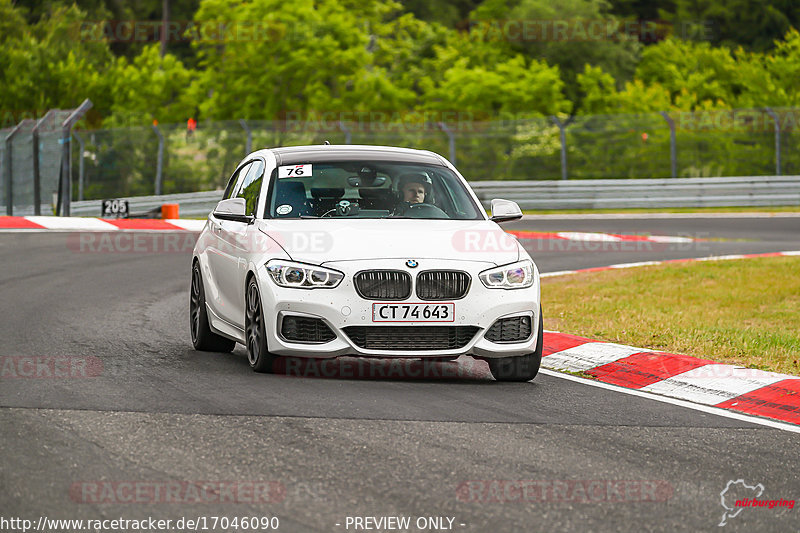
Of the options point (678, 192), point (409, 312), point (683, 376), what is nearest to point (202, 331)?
point (409, 312)

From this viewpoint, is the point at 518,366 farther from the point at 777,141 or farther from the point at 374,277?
the point at 777,141

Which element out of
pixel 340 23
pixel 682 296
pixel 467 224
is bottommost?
pixel 682 296

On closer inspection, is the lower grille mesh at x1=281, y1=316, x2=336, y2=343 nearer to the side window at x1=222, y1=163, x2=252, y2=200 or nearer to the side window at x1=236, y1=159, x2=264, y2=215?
the side window at x1=236, y1=159, x2=264, y2=215

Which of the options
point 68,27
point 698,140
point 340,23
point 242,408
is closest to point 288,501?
point 242,408

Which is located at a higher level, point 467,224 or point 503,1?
point 503,1

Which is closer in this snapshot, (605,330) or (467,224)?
(467,224)

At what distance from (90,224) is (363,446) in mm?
19415

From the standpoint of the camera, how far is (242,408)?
25.9 ft

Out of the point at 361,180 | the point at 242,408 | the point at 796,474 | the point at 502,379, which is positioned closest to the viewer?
the point at 796,474

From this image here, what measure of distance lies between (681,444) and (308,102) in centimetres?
4495

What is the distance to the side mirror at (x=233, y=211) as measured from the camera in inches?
388

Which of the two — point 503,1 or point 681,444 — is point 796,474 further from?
point 503,1

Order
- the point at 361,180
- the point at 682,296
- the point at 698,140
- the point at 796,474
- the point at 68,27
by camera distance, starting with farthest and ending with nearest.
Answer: the point at 68,27 < the point at 698,140 < the point at 682,296 < the point at 361,180 < the point at 796,474

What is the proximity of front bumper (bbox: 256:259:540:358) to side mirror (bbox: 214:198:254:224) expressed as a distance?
2.86ft
